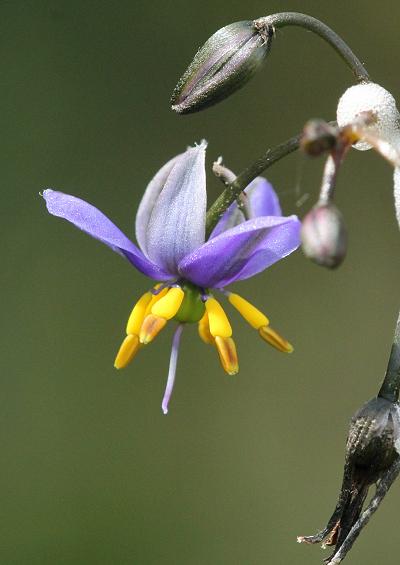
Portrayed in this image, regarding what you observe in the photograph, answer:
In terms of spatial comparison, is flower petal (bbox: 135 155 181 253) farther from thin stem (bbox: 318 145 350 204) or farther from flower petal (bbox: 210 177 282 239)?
thin stem (bbox: 318 145 350 204)

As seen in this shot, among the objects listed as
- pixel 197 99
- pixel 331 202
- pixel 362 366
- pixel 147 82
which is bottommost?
pixel 362 366

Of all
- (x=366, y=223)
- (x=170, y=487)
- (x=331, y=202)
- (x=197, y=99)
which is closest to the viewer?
(x=331, y=202)

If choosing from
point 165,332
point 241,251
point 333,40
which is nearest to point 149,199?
point 241,251

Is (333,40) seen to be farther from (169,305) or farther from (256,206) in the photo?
(169,305)

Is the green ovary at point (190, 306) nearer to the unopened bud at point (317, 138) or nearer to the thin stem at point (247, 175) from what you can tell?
the thin stem at point (247, 175)

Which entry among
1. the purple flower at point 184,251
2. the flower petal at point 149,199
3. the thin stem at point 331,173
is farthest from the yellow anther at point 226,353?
the thin stem at point 331,173

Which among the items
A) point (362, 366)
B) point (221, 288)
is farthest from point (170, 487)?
point (221, 288)

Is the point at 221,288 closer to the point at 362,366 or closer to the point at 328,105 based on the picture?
the point at 362,366

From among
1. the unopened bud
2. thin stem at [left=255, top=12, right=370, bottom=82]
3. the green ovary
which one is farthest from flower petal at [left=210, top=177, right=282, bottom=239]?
the unopened bud
